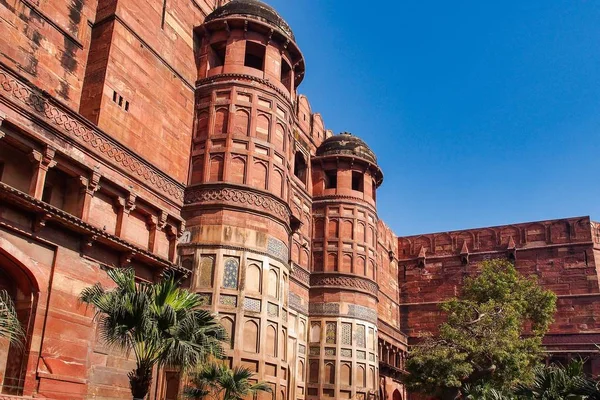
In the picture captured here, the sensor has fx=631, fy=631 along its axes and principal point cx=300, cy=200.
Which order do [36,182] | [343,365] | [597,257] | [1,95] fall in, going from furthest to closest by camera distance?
[597,257]
[343,365]
[36,182]
[1,95]

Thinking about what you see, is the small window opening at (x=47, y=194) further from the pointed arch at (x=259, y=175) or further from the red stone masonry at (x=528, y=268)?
the red stone masonry at (x=528, y=268)

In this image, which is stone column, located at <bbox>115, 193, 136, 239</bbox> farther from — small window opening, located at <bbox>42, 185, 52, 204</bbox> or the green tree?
the green tree

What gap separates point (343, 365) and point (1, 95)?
17.6 meters

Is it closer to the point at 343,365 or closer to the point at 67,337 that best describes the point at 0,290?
the point at 67,337

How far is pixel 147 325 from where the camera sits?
10914mm

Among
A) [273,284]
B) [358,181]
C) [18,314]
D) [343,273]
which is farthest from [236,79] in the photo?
[358,181]

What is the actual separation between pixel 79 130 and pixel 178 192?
467cm

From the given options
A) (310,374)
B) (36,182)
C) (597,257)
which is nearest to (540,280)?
(597,257)

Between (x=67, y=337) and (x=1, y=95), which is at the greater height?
(x=1, y=95)

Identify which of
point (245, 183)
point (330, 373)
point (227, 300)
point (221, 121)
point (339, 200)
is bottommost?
point (330, 373)

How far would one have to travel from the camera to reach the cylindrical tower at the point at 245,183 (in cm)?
1827

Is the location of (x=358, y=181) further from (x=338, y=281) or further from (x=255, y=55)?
(x=255, y=55)

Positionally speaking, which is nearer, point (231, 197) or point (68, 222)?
point (68, 222)

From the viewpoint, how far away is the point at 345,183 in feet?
95.1
